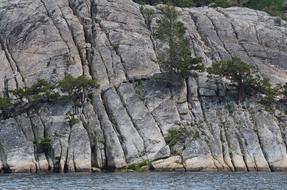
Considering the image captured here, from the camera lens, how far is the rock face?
93.1m

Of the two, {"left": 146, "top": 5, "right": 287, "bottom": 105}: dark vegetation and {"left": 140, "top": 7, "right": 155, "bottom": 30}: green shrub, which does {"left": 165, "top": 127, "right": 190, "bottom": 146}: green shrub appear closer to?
{"left": 146, "top": 5, "right": 287, "bottom": 105}: dark vegetation

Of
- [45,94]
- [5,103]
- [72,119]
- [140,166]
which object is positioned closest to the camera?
[140,166]

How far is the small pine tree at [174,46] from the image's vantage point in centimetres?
10631

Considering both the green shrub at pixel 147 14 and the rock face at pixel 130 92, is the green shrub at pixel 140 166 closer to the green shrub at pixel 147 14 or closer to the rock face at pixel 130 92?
the rock face at pixel 130 92

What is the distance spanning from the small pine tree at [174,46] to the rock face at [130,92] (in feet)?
8.25

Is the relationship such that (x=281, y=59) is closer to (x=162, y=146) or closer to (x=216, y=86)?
(x=216, y=86)

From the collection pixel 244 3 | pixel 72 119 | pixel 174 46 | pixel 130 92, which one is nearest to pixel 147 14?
pixel 174 46

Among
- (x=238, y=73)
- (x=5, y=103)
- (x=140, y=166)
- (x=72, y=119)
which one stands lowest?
(x=140, y=166)

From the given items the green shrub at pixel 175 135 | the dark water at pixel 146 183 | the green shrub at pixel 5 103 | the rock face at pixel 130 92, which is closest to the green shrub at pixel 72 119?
the rock face at pixel 130 92

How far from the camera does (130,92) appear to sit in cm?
10394

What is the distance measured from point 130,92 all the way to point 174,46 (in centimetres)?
1145

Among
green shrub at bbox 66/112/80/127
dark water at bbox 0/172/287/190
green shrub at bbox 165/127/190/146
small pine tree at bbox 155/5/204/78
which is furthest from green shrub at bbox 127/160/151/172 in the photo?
small pine tree at bbox 155/5/204/78

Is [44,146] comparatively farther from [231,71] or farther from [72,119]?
[231,71]

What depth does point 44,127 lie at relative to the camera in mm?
97812
